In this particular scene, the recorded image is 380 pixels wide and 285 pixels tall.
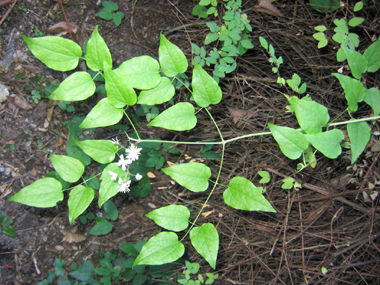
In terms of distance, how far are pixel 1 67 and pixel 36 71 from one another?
0.99ft

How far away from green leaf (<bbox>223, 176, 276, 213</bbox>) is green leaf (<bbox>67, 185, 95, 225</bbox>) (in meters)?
0.89

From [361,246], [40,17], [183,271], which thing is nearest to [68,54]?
[40,17]

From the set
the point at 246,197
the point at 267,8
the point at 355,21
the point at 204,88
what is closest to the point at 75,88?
the point at 204,88

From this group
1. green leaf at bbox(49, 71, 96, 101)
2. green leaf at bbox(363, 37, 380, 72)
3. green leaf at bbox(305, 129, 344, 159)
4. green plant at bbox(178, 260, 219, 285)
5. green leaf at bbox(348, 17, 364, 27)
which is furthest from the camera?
green plant at bbox(178, 260, 219, 285)

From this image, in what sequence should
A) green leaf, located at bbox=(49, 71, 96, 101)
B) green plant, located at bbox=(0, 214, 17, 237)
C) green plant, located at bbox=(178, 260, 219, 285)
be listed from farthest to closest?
1. green plant, located at bbox=(0, 214, 17, 237)
2. green plant, located at bbox=(178, 260, 219, 285)
3. green leaf, located at bbox=(49, 71, 96, 101)

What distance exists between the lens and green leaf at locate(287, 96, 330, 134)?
4.38ft

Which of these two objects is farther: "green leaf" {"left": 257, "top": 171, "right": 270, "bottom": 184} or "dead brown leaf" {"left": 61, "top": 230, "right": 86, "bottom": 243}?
"dead brown leaf" {"left": 61, "top": 230, "right": 86, "bottom": 243}

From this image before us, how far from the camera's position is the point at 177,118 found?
1540 mm

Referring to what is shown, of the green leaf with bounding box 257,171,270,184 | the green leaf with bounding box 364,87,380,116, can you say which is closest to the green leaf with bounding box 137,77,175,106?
the green leaf with bounding box 257,171,270,184

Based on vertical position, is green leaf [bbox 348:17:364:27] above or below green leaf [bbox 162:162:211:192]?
above

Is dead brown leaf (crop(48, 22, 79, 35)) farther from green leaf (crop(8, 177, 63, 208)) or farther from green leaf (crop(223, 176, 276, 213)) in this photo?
green leaf (crop(223, 176, 276, 213))

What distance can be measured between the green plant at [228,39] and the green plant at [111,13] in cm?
82

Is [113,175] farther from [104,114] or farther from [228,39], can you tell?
[228,39]

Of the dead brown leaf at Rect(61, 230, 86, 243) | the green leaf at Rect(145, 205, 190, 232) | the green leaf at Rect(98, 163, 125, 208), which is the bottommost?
the dead brown leaf at Rect(61, 230, 86, 243)
